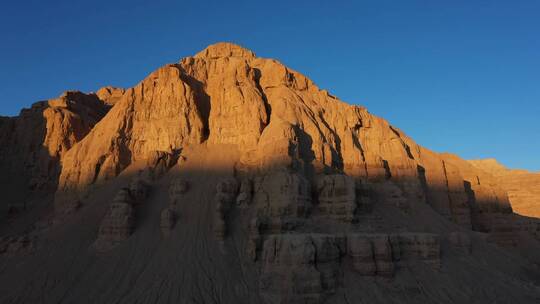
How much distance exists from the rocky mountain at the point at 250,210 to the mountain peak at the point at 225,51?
4.89 m

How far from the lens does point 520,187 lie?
7544 cm

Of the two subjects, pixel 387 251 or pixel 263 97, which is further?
pixel 263 97

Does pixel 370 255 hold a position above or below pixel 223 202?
below

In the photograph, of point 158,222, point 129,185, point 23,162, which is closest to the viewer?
point 158,222

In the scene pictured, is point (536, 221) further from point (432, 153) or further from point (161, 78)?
point (161, 78)

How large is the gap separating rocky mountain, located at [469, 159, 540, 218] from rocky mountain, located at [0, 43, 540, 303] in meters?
27.9

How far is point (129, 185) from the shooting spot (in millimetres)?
31969

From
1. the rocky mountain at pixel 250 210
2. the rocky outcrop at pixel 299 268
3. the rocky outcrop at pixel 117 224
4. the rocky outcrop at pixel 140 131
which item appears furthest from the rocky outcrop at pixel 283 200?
the rocky outcrop at pixel 140 131

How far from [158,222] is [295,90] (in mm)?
20096

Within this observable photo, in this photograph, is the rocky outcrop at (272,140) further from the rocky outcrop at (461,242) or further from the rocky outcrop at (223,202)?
the rocky outcrop at (461,242)

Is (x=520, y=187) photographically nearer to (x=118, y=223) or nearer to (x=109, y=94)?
(x=118, y=223)

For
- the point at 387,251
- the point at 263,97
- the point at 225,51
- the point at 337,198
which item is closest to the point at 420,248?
the point at 387,251

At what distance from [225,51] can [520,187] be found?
209ft

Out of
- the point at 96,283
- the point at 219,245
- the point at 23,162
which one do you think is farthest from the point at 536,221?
the point at 23,162
